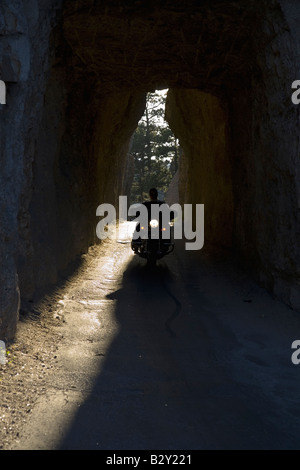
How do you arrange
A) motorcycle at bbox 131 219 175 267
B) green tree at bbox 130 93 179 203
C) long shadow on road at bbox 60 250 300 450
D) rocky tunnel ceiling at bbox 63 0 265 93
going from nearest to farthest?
long shadow on road at bbox 60 250 300 450, rocky tunnel ceiling at bbox 63 0 265 93, motorcycle at bbox 131 219 175 267, green tree at bbox 130 93 179 203

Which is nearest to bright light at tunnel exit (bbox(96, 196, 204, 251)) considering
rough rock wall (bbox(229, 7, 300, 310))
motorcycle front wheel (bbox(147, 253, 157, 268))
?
motorcycle front wheel (bbox(147, 253, 157, 268))

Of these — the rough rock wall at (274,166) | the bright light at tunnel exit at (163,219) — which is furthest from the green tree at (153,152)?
the rough rock wall at (274,166)

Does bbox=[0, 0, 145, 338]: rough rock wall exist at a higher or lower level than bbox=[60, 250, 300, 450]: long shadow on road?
higher

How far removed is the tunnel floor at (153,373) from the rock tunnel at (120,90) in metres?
Answer: 0.60

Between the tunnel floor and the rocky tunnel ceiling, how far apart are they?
167 inches

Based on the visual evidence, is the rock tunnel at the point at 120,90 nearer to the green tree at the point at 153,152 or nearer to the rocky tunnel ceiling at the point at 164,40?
the rocky tunnel ceiling at the point at 164,40

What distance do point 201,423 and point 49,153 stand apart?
547cm

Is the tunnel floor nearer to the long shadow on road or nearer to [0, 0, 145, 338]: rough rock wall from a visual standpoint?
the long shadow on road

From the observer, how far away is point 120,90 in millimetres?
10828

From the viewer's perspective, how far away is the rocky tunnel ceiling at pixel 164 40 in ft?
22.8

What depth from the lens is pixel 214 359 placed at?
188 inches

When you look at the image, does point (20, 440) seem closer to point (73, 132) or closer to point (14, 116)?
point (14, 116)

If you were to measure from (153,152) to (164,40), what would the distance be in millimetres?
40838

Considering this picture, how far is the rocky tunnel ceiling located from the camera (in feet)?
22.8
